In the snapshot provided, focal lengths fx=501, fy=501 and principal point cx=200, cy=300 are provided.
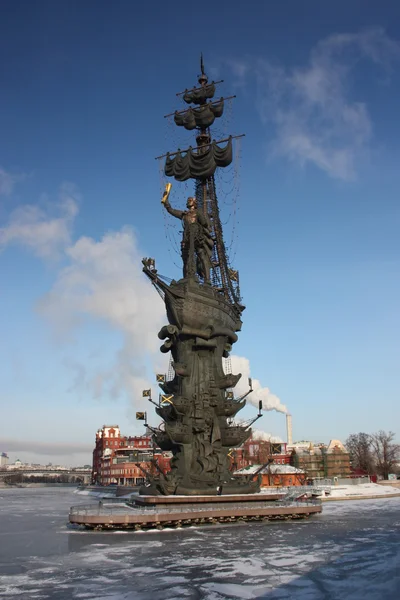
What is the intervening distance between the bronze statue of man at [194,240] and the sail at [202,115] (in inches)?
644

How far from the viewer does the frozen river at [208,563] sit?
679 inches

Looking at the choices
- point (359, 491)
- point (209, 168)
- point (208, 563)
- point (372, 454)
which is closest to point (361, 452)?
point (372, 454)

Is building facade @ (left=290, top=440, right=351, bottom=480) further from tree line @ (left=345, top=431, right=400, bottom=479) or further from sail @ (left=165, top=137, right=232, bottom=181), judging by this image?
sail @ (left=165, top=137, right=232, bottom=181)

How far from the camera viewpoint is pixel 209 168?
5866cm

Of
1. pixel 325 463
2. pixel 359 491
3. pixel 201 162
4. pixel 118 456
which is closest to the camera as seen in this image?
pixel 201 162

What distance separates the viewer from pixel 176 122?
216 ft

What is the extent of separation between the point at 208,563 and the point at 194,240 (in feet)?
106

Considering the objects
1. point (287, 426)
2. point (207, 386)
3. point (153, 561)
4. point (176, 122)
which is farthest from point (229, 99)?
point (287, 426)

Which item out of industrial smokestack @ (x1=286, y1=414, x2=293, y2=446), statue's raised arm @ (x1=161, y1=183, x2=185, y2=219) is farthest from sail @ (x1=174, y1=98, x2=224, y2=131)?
industrial smokestack @ (x1=286, y1=414, x2=293, y2=446)

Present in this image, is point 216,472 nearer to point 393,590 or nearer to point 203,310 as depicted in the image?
point 203,310

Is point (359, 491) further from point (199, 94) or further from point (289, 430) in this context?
point (289, 430)

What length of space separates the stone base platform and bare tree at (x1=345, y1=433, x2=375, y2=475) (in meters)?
77.5

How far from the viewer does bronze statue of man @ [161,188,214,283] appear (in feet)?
160

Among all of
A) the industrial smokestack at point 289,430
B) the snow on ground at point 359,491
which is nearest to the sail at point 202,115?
the snow on ground at point 359,491
